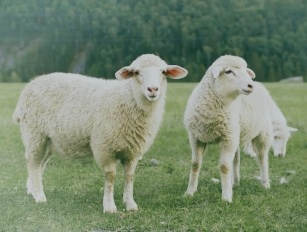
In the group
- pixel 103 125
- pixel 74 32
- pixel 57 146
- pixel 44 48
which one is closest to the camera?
pixel 103 125

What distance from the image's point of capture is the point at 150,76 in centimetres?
787

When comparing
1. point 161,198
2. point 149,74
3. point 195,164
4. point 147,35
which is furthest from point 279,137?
point 147,35

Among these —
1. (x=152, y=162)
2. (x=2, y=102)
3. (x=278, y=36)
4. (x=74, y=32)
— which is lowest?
(x=278, y=36)

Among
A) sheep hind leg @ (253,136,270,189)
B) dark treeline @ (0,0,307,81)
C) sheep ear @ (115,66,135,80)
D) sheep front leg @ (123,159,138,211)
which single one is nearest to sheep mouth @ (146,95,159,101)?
sheep ear @ (115,66,135,80)

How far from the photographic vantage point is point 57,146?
891 cm

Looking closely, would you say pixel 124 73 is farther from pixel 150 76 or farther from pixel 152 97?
pixel 152 97

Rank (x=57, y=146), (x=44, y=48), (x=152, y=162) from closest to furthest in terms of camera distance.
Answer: (x=57, y=146) < (x=152, y=162) < (x=44, y=48)

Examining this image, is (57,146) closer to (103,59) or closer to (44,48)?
(44,48)

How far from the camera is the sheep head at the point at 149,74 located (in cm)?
778

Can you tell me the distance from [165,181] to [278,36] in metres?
38.9

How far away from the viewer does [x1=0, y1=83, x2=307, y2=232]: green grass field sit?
7.37 m

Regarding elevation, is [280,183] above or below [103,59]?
above

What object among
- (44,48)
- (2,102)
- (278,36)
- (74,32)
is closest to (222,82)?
(2,102)

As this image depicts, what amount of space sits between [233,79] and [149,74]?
4.86 feet
